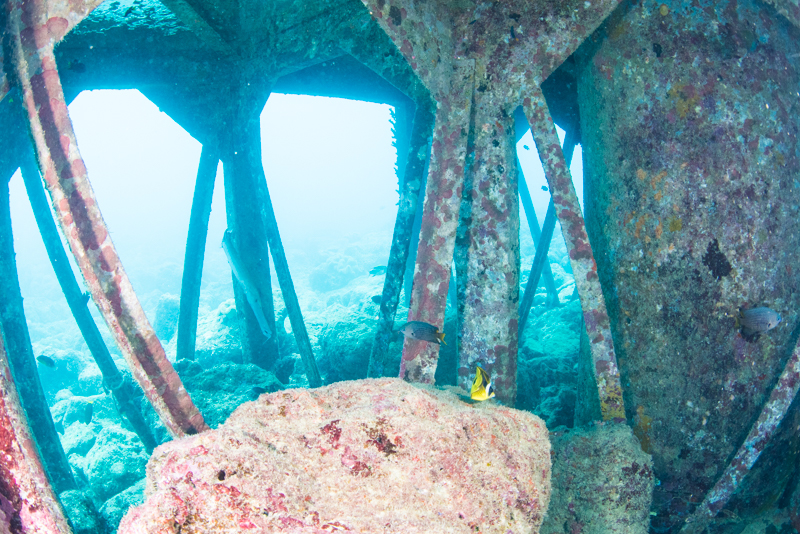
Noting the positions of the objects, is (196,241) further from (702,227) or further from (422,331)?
(702,227)

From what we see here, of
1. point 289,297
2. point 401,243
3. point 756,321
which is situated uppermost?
point 401,243

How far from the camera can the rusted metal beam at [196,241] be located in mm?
5047

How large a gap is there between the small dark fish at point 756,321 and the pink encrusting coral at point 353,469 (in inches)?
53.7

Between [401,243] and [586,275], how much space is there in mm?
1629

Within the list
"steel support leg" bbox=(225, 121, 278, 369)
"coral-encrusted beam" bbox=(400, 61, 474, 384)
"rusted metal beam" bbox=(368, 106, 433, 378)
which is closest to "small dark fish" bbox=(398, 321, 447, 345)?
"coral-encrusted beam" bbox=(400, 61, 474, 384)

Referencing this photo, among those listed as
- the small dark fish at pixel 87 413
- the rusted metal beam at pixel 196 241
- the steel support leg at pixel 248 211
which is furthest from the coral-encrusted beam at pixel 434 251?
the small dark fish at pixel 87 413

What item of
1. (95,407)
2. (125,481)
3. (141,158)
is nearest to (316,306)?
(95,407)

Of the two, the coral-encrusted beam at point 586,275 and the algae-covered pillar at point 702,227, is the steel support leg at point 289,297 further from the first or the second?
the algae-covered pillar at point 702,227

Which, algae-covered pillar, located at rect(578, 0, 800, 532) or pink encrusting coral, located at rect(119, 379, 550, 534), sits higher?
algae-covered pillar, located at rect(578, 0, 800, 532)

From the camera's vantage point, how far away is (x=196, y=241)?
5.21m

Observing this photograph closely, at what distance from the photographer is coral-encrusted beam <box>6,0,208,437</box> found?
62.9 inches

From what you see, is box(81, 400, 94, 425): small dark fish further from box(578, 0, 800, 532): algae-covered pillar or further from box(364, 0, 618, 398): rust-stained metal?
box(578, 0, 800, 532): algae-covered pillar

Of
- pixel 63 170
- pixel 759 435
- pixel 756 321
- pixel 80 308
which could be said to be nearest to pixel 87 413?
pixel 80 308

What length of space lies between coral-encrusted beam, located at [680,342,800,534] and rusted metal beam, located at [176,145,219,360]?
18.0ft
